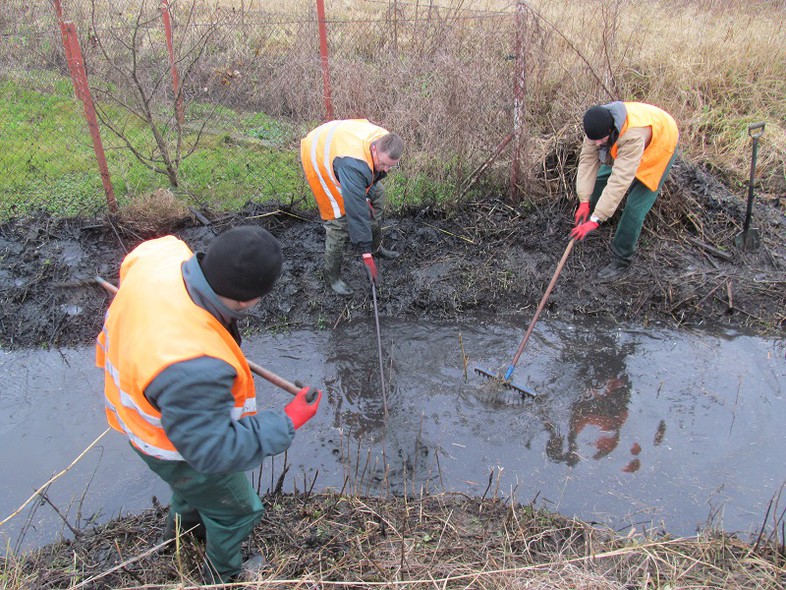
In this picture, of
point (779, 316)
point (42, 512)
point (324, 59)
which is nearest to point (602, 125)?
point (779, 316)

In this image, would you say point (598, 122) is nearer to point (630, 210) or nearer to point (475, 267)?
point (630, 210)

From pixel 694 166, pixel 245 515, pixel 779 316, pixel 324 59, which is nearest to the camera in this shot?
pixel 245 515

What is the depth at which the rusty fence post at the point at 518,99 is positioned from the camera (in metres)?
5.43

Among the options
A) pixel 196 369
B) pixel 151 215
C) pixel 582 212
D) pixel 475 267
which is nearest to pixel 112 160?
pixel 151 215

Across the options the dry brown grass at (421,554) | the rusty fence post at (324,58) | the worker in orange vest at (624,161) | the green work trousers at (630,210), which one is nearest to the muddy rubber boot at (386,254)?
the rusty fence post at (324,58)

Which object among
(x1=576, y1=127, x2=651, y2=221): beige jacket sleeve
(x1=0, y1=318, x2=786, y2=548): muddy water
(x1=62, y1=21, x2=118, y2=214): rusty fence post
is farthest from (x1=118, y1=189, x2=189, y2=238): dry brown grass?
(x1=576, y1=127, x2=651, y2=221): beige jacket sleeve

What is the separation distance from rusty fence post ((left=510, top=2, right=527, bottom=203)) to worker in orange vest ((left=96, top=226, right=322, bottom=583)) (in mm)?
4338

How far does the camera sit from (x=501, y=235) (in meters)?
5.91

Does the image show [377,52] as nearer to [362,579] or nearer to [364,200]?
[364,200]

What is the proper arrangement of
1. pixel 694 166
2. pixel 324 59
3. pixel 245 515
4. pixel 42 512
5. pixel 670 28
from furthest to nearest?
pixel 670 28, pixel 694 166, pixel 324 59, pixel 42 512, pixel 245 515

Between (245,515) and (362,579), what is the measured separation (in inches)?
24.5

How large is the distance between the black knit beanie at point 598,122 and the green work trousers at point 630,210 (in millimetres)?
783

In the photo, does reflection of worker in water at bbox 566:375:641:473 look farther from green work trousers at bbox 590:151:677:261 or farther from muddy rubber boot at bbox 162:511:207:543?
muddy rubber boot at bbox 162:511:207:543

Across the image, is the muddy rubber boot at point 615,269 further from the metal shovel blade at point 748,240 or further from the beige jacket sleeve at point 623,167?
the metal shovel blade at point 748,240
